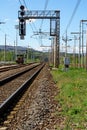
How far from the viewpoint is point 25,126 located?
9805 millimetres

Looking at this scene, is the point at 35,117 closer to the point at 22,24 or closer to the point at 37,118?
the point at 37,118

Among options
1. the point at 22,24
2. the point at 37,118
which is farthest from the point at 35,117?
the point at 22,24

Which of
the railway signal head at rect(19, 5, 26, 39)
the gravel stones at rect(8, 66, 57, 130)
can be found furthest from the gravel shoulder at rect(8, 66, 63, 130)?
the railway signal head at rect(19, 5, 26, 39)

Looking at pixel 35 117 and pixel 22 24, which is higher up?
pixel 22 24

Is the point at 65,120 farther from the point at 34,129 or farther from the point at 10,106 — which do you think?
the point at 10,106

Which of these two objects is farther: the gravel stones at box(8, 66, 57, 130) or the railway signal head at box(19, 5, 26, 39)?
the railway signal head at box(19, 5, 26, 39)

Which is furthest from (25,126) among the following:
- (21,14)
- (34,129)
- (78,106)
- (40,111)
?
(21,14)

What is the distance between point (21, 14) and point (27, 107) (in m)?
35.4

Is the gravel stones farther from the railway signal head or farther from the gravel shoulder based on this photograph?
the railway signal head

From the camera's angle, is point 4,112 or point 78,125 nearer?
point 78,125

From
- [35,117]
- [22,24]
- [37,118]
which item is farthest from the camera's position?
[22,24]

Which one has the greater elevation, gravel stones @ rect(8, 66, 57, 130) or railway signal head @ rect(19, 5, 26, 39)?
railway signal head @ rect(19, 5, 26, 39)

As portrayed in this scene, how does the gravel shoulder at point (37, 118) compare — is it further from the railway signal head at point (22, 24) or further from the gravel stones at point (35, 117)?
the railway signal head at point (22, 24)

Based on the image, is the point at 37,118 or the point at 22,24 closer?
the point at 37,118
